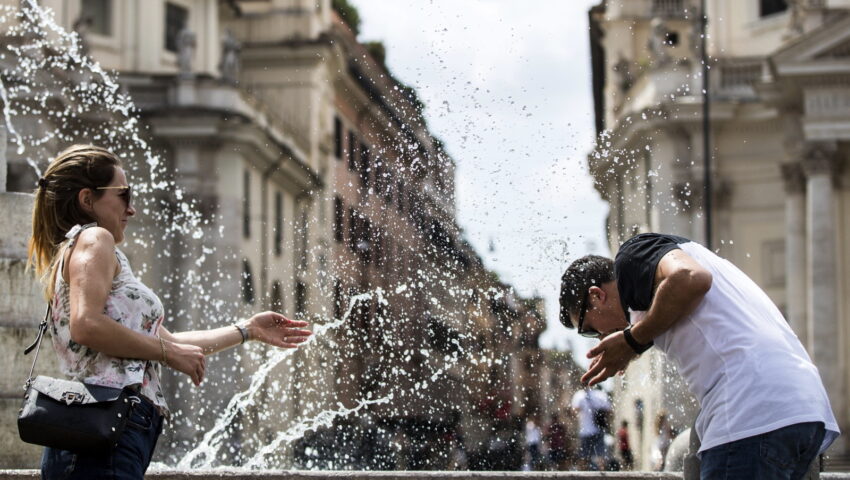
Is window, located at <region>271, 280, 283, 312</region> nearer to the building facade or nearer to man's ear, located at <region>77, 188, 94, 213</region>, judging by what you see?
the building facade

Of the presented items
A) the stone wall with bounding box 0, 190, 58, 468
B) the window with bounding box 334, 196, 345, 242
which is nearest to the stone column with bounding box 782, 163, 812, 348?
the window with bounding box 334, 196, 345, 242

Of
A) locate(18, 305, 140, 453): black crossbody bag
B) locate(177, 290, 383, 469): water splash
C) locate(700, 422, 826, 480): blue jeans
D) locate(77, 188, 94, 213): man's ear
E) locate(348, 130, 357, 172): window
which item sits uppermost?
locate(348, 130, 357, 172): window

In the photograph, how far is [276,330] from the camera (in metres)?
4.55

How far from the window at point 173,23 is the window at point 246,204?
4.52m

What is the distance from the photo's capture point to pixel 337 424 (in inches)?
710

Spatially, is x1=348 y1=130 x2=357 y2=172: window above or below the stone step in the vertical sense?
above

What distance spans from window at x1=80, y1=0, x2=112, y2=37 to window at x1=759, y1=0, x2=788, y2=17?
1799 cm

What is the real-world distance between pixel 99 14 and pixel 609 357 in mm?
34214

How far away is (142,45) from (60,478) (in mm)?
34777

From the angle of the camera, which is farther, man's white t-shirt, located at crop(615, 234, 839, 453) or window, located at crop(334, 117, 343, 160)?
window, located at crop(334, 117, 343, 160)

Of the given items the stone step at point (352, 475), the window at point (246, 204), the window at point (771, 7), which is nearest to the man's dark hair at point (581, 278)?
the stone step at point (352, 475)

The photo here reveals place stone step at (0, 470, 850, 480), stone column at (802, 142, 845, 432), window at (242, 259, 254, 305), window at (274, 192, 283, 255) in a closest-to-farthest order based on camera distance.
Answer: stone step at (0, 470, 850, 480) → stone column at (802, 142, 845, 432) → window at (242, 259, 254, 305) → window at (274, 192, 283, 255)

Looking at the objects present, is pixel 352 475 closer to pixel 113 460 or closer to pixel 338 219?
pixel 113 460

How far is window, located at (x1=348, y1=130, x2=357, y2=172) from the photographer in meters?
48.1
